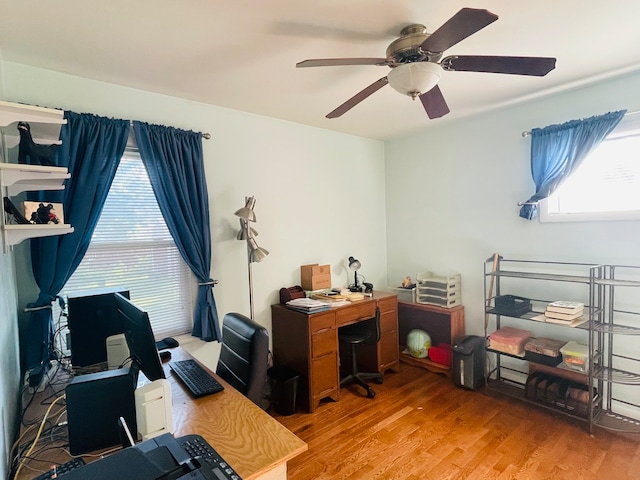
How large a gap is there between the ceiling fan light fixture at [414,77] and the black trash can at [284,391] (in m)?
2.26

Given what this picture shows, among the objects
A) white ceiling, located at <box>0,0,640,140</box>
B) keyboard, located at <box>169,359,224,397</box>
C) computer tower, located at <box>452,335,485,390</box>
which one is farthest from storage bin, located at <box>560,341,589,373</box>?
keyboard, located at <box>169,359,224,397</box>

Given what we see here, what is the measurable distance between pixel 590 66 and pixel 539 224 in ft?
4.08

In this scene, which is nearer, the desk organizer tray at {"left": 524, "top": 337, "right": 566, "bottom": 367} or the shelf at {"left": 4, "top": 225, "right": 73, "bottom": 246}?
the shelf at {"left": 4, "top": 225, "right": 73, "bottom": 246}

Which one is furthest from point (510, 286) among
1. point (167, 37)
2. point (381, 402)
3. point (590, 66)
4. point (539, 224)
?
point (167, 37)

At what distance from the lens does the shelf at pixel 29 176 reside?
126 cm

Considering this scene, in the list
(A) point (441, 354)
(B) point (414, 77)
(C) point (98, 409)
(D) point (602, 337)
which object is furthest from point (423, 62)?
(A) point (441, 354)

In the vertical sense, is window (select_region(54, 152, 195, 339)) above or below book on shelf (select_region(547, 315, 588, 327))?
above

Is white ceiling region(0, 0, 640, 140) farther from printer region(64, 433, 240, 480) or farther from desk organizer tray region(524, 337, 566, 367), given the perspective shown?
desk organizer tray region(524, 337, 566, 367)

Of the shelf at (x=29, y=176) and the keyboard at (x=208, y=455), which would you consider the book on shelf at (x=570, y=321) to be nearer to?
the keyboard at (x=208, y=455)

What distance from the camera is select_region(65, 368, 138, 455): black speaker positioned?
3.91ft

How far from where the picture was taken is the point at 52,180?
1586 mm

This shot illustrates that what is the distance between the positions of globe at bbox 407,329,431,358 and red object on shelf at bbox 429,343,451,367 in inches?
3.3

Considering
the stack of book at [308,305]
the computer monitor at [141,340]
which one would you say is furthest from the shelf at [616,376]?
the computer monitor at [141,340]

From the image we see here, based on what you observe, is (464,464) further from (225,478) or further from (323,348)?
(225,478)
